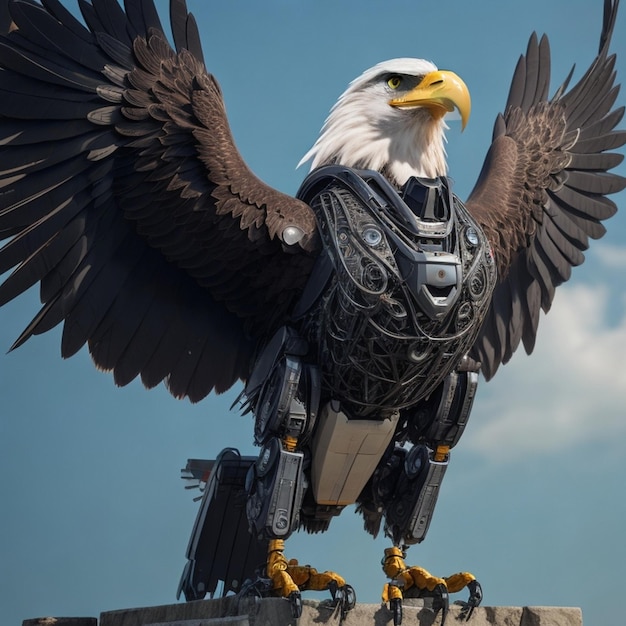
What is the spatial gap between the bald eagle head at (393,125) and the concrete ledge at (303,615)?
1.97m

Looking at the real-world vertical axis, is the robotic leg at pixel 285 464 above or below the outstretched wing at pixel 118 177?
below

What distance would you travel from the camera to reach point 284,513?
4.58 m

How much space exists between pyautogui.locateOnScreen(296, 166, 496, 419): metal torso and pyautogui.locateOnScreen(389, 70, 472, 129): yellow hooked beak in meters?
0.41

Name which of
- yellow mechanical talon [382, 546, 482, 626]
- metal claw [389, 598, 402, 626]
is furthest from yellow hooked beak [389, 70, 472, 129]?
metal claw [389, 598, 402, 626]

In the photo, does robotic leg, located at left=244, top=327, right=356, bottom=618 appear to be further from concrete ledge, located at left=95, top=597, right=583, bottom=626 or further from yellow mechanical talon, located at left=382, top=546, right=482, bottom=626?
yellow mechanical talon, located at left=382, top=546, right=482, bottom=626

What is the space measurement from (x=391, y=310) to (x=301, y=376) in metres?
0.53

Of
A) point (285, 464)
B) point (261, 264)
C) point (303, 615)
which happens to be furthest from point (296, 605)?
point (261, 264)

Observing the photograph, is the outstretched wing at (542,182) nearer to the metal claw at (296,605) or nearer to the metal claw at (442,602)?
the metal claw at (442,602)

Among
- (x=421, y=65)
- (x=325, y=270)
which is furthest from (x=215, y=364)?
(x=421, y=65)

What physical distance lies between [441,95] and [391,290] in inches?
41.8

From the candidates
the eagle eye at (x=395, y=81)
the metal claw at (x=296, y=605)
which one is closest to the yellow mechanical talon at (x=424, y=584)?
the metal claw at (x=296, y=605)

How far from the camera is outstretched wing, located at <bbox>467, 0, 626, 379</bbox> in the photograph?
5.53 m

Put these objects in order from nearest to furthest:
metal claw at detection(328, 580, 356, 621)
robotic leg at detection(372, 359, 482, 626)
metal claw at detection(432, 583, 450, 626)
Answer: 1. metal claw at detection(328, 580, 356, 621)
2. metal claw at detection(432, 583, 450, 626)
3. robotic leg at detection(372, 359, 482, 626)

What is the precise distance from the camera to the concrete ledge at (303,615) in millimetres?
4309
